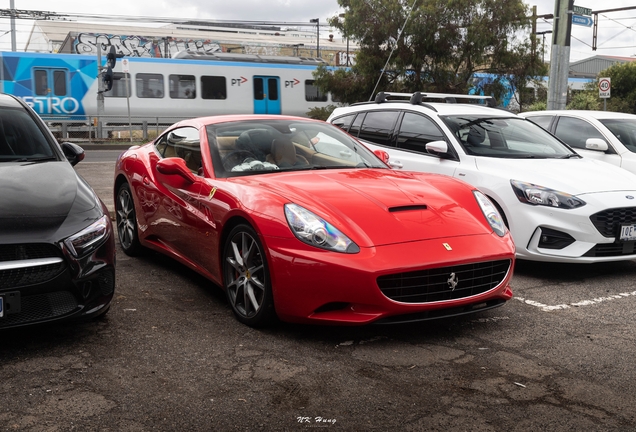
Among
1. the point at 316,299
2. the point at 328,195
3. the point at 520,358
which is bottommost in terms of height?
the point at 520,358

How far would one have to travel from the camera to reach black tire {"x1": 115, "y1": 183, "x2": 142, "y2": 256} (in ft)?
21.5

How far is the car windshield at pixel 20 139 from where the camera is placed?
5050mm

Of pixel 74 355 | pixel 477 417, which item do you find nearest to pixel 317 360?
pixel 477 417

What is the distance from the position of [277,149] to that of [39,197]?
5.97ft

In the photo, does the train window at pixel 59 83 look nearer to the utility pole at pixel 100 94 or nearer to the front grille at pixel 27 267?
the utility pole at pixel 100 94

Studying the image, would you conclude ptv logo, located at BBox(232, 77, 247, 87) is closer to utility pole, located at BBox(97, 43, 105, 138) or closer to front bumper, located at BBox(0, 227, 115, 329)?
utility pole, located at BBox(97, 43, 105, 138)

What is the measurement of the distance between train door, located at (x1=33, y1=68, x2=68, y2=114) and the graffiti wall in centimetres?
539

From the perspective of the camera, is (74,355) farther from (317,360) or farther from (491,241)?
(491,241)

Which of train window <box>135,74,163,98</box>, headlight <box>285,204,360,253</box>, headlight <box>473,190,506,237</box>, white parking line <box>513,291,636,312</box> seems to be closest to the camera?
headlight <box>285,204,360,253</box>

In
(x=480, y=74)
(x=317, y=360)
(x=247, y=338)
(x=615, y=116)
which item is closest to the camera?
(x=317, y=360)

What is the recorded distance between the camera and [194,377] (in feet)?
12.2

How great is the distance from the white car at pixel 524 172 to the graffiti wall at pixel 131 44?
24.6 meters

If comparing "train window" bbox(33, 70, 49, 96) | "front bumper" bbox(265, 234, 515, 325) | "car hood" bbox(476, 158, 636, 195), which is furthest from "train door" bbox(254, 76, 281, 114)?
"front bumper" bbox(265, 234, 515, 325)

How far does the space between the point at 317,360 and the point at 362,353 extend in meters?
0.28
